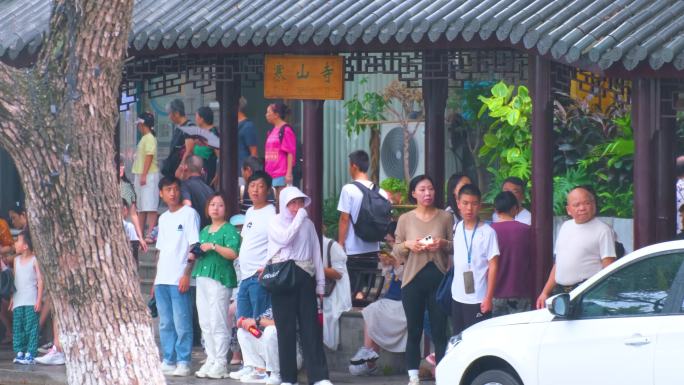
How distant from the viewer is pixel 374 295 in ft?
50.6

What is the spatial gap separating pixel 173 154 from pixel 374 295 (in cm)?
317

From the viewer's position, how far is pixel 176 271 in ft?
46.0

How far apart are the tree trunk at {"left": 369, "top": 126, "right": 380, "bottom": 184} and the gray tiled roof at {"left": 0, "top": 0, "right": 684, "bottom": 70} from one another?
18.7 feet

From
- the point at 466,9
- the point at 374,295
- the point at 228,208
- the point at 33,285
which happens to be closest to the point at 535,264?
the point at 466,9

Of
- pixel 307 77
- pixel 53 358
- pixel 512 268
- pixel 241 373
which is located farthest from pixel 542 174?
pixel 53 358

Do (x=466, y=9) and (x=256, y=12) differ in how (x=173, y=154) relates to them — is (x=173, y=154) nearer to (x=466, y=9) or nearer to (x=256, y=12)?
(x=256, y=12)

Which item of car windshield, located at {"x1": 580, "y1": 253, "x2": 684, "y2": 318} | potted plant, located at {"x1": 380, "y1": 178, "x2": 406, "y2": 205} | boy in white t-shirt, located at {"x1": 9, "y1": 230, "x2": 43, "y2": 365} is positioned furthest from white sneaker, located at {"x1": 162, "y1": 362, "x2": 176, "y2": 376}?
car windshield, located at {"x1": 580, "y1": 253, "x2": 684, "y2": 318}

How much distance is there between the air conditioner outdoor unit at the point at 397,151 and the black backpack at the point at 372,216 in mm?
4552

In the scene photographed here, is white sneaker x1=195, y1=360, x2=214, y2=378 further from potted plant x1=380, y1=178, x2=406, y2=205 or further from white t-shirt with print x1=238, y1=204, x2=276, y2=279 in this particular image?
potted plant x1=380, y1=178, x2=406, y2=205

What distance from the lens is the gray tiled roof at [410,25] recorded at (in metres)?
11.3

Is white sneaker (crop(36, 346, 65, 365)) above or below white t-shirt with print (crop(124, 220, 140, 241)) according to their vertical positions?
below

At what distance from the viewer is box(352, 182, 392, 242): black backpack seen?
48.0 feet

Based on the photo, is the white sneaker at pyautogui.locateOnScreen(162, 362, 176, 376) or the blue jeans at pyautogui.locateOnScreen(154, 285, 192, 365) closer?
the blue jeans at pyautogui.locateOnScreen(154, 285, 192, 365)

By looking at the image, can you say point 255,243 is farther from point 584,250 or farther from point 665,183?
point 665,183
